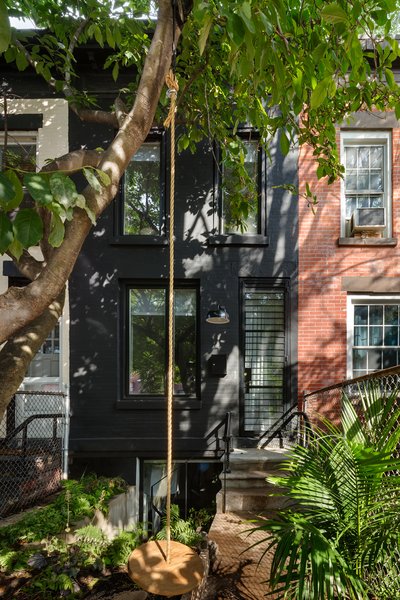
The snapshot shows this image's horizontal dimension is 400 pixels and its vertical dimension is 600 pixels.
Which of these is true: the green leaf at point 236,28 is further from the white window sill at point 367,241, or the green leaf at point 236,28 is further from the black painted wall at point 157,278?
the white window sill at point 367,241

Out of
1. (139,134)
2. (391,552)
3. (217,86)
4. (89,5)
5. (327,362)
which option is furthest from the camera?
(327,362)

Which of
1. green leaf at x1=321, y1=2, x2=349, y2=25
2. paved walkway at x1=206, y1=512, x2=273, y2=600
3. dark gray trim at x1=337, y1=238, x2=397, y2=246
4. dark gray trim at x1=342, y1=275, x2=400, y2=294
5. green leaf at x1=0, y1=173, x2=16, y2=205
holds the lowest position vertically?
paved walkway at x1=206, y1=512, x2=273, y2=600

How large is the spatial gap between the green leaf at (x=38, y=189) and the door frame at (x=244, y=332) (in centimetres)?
602

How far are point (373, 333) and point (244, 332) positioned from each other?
96.9 inches

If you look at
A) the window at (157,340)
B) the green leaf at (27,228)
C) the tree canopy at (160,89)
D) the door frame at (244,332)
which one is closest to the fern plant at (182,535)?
the door frame at (244,332)

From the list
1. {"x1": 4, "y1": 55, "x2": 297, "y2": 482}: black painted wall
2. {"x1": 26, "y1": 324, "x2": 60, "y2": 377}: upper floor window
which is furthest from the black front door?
{"x1": 26, "y1": 324, "x2": 60, "y2": 377}: upper floor window

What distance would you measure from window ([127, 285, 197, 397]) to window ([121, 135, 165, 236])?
1208 mm

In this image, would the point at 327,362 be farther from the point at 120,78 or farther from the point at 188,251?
the point at 120,78

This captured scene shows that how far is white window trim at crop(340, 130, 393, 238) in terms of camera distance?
8.02 meters

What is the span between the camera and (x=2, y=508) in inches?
226

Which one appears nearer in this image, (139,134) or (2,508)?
(139,134)

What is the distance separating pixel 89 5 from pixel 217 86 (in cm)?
179

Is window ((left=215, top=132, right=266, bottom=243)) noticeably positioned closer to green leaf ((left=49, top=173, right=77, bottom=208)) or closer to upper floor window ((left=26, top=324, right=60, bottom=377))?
upper floor window ((left=26, top=324, right=60, bottom=377))

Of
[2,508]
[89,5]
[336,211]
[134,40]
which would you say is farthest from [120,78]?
[2,508]
